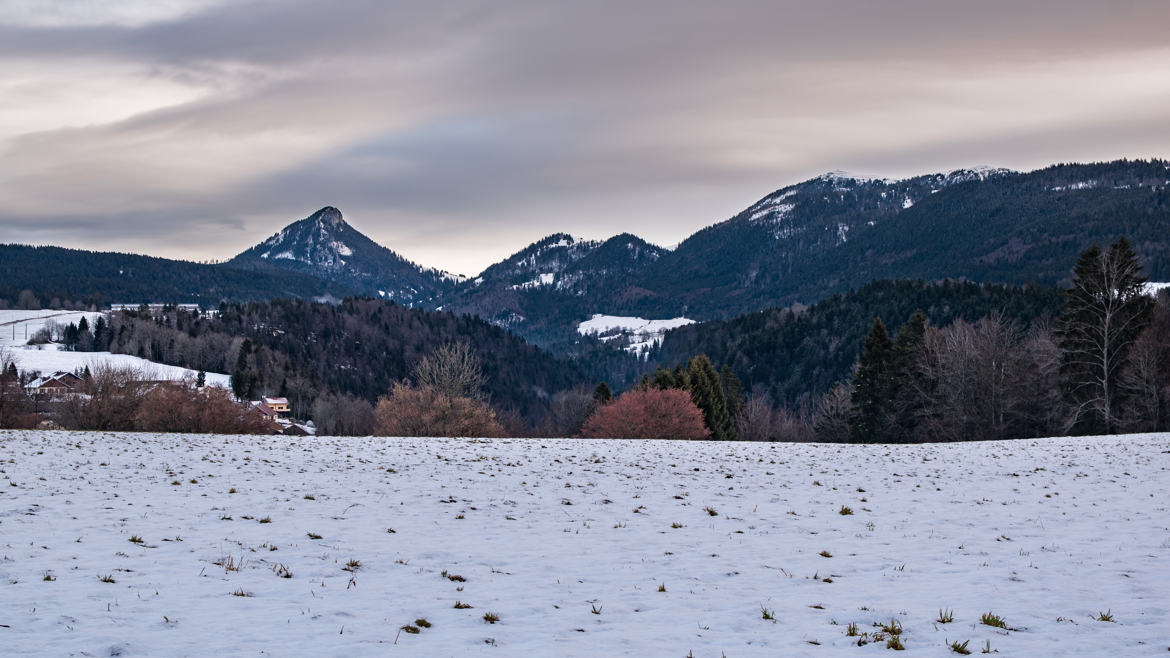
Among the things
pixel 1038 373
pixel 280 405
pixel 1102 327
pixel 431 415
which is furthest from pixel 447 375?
pixel 280 405

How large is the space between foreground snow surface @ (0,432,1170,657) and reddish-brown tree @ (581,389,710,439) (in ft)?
120

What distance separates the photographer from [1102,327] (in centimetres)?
4803

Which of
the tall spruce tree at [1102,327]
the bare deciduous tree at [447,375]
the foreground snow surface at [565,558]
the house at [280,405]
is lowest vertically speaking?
the house at [280,405]

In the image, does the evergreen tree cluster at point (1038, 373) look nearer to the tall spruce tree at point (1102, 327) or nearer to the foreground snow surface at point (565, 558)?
the tall spruce tree at point (1102, 327)

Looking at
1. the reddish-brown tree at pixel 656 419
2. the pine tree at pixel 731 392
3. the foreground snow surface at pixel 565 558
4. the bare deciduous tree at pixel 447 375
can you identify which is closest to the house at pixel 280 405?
the bare deciduous tree at pixel 447 375

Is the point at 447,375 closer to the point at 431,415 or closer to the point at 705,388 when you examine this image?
the point at 431,415

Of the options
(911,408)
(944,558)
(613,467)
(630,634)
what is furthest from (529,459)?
(911,408)

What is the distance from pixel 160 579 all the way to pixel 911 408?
215ft

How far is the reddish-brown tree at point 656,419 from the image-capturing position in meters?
60.5

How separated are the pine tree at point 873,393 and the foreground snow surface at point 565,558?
1683 inches

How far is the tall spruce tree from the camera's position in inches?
1884

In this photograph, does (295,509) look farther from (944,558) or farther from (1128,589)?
(1128,589)

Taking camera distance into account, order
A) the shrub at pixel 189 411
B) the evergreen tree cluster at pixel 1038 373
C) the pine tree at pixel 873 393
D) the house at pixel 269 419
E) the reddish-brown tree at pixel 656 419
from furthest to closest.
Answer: the house at pixel 269 419, the pine tree at pixel 873 393, the reddish-brown tree at pixel 656 419, the shrub at pixel 189 411, the evergreen tree cluster at pixel 1038 373

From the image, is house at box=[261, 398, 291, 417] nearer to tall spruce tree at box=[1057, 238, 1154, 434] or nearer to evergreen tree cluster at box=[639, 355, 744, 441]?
evergreen tree cluster at box=[639, 355, 744, 441]
